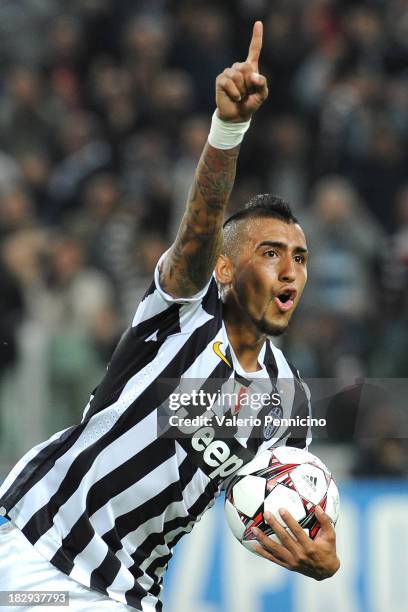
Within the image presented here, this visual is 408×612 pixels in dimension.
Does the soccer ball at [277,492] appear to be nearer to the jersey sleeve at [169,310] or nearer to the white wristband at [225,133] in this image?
the jersey sleeve at [169,310]

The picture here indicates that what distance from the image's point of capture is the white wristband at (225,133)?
3.80 m

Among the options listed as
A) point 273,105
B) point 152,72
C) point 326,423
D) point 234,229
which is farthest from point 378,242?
point 234,229

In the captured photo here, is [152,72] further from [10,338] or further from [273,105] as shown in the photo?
[10,338]

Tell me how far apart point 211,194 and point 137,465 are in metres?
1.03

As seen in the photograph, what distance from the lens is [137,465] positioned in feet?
13.8

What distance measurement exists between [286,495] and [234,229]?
999 mm

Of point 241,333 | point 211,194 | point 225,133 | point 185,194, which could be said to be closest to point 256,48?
point 225,133

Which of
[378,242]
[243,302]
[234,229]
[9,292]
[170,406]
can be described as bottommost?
[170,406]

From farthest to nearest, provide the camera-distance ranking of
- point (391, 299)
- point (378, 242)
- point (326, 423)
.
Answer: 1. point (378, 242)
2. point (391, 299)
3. point (326, 423)

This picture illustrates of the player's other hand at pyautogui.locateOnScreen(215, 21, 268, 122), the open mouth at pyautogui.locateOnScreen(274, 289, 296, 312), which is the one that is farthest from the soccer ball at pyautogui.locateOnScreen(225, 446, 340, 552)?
the player's other hand at pyautogui.locateOnScreen(215, 21, 268, 122)

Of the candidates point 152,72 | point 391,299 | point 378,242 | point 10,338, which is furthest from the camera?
point 152,72

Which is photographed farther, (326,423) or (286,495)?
(326,423)

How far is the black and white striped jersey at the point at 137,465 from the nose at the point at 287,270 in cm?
26

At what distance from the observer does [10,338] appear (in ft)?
24.5
